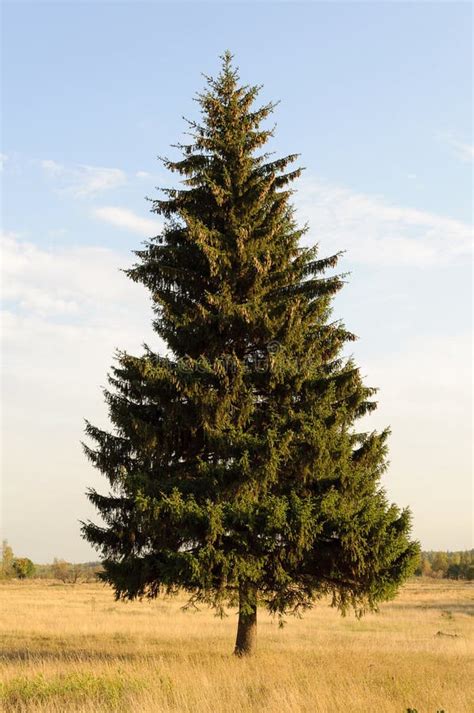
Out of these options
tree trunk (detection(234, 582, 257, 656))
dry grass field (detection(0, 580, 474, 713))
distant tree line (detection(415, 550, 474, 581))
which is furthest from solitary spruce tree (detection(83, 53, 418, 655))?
distant tree line (detection(415, 550, 474, 581))

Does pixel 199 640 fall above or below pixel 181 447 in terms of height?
below

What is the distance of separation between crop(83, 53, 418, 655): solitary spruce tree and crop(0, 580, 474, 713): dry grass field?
142 centimetres

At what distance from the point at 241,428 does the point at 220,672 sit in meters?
4.51

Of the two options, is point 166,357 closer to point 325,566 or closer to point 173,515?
point 173,515

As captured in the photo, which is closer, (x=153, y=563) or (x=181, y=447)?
(x=153, y=563)

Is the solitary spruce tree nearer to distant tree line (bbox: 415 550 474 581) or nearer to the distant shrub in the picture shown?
the distant shrub

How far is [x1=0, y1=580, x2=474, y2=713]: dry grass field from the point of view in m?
9.07

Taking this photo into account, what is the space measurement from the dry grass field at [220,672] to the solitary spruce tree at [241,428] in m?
1.42

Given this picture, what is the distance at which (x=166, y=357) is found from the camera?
14.5 meters

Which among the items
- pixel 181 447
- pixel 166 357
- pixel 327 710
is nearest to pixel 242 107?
pixel 166 357

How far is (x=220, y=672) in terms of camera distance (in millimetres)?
11484

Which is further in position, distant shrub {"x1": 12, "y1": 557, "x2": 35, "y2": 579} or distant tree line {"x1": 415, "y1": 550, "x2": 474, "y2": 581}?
distant tree line {"x1": 415, "y1": 550, "x2": 474, "y2": 581}

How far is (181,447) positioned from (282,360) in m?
2.91

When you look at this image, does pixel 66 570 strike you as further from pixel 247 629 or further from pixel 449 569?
pixel 247 629
